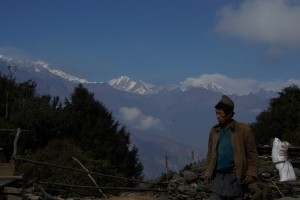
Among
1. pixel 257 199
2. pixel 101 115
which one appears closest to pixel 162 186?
pixel 257 199

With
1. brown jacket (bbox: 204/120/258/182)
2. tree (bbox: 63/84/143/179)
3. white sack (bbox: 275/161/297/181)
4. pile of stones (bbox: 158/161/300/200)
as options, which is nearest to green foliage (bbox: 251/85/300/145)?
tree (bbox: 63/84/143/179)

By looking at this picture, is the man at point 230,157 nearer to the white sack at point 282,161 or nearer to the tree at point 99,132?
the white sack at point 282,161

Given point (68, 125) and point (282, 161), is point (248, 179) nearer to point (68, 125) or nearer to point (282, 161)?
point (282, 161)

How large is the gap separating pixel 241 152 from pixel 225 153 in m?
0.19

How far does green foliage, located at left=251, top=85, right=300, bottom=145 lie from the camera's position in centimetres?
4956

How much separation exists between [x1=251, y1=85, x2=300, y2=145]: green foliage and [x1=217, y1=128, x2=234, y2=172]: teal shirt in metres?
42.1

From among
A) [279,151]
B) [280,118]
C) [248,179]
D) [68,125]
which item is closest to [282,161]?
[279,151]

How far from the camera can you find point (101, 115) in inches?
2079

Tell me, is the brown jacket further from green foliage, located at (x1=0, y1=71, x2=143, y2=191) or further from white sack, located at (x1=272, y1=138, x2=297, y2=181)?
green foliage, located at (x1=0, y1=71, x2=143, y2=191)

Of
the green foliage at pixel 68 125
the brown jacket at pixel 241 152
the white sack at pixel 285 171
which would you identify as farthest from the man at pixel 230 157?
the green foliage at pixel 68 125

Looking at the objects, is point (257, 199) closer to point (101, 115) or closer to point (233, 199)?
point (233, 199)

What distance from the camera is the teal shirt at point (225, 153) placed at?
629 cm

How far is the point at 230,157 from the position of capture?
6293mm

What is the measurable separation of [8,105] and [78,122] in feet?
24.2
